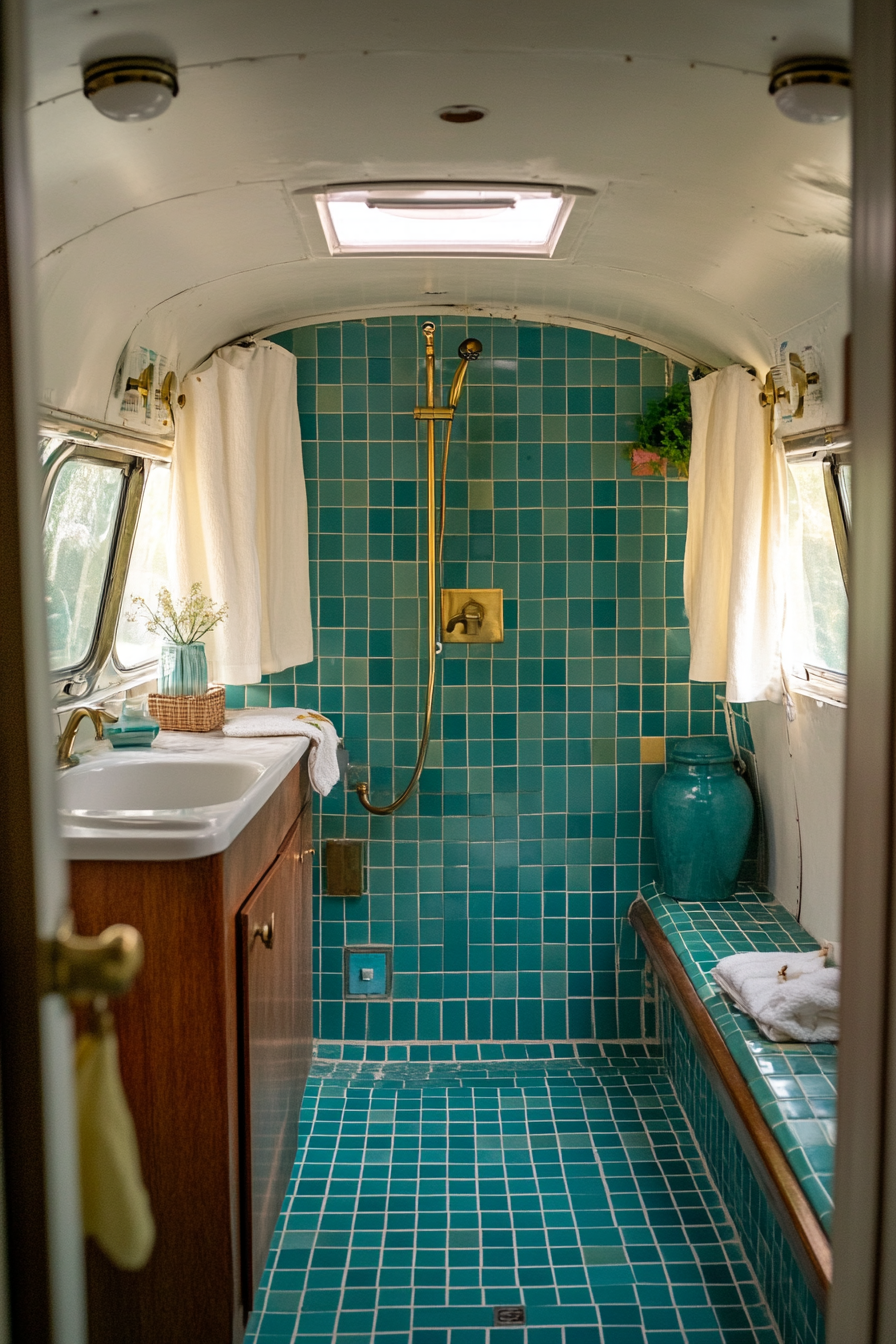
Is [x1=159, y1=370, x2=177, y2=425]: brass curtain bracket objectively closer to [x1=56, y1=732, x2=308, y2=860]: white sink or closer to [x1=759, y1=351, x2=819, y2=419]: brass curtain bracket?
[x1=56, y1=732, x2=308, y2=860]: white sink

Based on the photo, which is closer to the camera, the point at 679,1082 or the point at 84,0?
the point at 84,0

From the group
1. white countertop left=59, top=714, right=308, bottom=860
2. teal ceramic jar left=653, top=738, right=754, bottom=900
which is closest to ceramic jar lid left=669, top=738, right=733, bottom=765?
teal ceramic jar left=653, top=738, right=754, bottom=900

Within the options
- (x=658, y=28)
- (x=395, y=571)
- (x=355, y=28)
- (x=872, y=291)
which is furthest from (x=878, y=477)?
(x=395, y=571)

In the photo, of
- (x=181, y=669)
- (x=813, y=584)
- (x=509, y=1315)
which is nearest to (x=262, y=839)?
(x=181, y=669)

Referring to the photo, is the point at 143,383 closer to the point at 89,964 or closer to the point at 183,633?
the point at 183,633

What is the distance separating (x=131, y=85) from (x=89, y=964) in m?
1.31

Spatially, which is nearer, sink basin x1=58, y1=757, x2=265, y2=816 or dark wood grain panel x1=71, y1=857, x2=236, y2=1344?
dark wood grain panel x1=71, y1=857, x2=236, y2=1344

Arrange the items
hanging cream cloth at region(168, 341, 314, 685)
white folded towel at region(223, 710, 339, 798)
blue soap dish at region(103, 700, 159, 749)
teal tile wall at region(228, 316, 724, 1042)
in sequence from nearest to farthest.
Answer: blue soap dish at region(103, 700, 159, 749) → white folded towel at region(223, 710, 339, 798) → hanging cream cloth at region(168, 341, 314, 685) → teal tile wall at region(228, 316, 724, 1042)

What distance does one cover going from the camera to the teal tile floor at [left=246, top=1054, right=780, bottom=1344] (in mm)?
2289

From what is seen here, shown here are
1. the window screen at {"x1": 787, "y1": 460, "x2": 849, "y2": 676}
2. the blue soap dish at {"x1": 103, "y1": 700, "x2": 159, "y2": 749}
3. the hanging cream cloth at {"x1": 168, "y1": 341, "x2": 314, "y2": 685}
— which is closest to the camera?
the blue soap dish at {"x1": 103, "y1": 700, "x2": 159, "y2": 749}

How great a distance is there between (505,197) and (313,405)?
1.27 metres

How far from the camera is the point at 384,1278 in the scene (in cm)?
244

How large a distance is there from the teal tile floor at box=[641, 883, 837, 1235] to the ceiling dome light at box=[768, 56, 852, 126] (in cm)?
142

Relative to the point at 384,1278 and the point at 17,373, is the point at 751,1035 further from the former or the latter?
the point at 17,373
